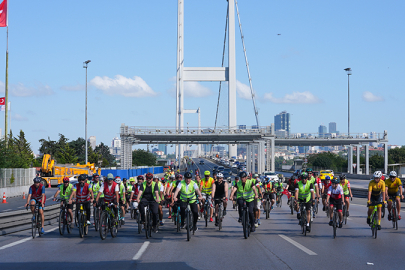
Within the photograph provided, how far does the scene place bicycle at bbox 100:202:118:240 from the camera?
12.7 metres

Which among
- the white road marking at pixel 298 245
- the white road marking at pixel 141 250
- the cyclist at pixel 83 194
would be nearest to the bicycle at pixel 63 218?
the cyclist at pixel 83 194

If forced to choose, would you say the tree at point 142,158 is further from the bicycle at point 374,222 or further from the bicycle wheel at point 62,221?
the bicycle at point 374,222

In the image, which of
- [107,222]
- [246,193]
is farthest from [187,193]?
[107,222]

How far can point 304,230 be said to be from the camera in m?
13.6

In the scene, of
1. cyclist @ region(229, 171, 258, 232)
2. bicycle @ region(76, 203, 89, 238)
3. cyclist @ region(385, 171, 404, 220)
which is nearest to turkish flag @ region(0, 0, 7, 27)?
bicycle @ region(76, 203, 89, 238)

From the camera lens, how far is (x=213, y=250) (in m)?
10.8

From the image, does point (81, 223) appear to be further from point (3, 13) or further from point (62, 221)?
point (3, 13)

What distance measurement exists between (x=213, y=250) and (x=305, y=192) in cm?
421

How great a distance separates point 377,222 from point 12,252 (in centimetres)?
889

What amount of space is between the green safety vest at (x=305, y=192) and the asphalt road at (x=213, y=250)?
99cm

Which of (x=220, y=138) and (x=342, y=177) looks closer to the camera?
(x=342, y=177)

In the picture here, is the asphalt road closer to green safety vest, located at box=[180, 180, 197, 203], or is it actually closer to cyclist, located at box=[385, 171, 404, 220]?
cyclist, located at box=[385, 171, 404, 220]

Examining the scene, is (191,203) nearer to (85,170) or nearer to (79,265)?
(79,265)

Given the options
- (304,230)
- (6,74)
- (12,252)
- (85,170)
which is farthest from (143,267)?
(85,170)
